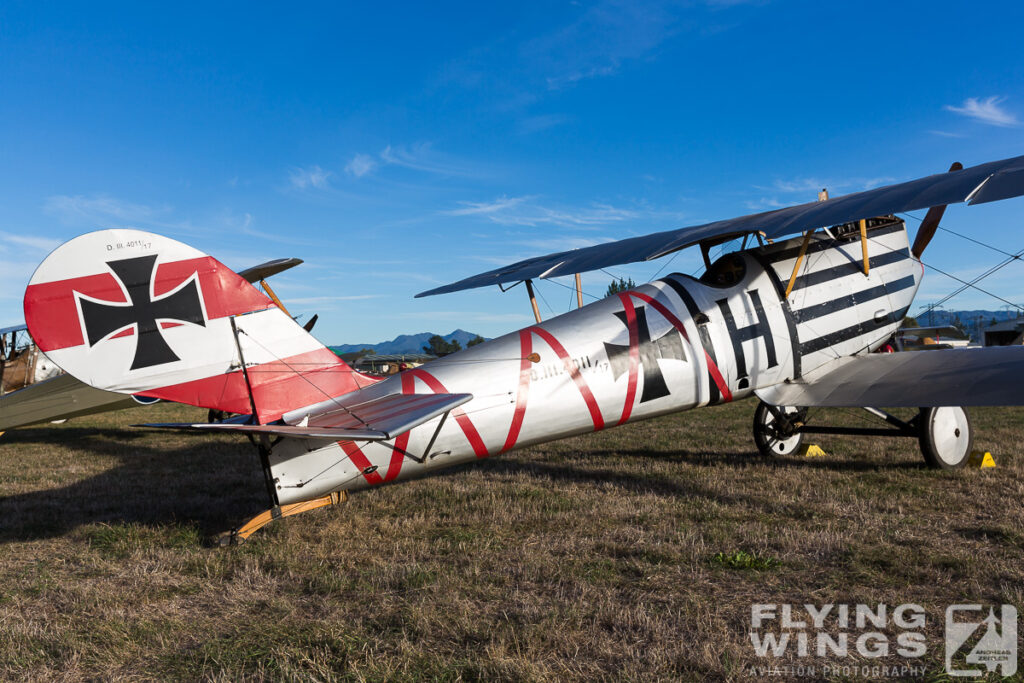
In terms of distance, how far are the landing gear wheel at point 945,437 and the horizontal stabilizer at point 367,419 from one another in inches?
215

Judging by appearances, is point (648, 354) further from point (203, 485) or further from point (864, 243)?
point (203, 485)

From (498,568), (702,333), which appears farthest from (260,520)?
(702,333)

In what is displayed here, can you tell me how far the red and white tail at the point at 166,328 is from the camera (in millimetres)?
4141

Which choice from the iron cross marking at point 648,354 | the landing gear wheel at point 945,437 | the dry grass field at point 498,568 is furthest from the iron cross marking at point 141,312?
the landing gear wheel at point 945,437

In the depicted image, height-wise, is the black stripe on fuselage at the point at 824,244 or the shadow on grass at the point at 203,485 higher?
the black stripe on fuselage at the point at 824,244

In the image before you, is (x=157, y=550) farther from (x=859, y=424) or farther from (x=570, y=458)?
(x=859, y=424)

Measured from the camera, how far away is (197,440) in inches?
477

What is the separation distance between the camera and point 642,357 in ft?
19.0

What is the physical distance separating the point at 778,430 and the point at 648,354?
306cm

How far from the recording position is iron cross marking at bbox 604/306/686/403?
568 centimetres

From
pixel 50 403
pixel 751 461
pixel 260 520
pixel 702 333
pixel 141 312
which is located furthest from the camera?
pixel 50 403

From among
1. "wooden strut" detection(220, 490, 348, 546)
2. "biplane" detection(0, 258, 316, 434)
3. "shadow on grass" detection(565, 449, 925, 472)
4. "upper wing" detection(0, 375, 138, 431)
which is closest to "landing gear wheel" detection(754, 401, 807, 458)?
"shadow on grass" detection(565, 449, 925, 472)

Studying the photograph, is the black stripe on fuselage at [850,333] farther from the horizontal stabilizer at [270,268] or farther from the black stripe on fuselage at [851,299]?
the horizontal stabilizer at [270,268]

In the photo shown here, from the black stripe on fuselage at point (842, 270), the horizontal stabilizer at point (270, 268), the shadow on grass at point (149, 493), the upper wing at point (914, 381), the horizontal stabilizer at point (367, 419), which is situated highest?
the horizontal stabilizer at point (270, 268)
